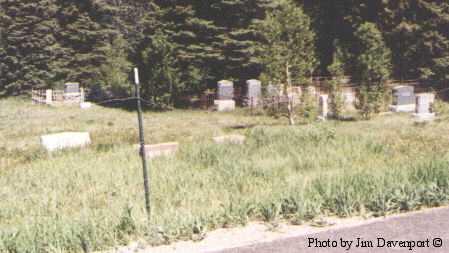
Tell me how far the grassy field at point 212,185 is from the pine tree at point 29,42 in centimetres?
2549

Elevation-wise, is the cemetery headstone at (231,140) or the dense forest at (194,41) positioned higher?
the dense forest at (194,41)

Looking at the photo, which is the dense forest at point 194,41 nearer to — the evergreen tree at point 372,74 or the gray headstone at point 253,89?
the evergreen tree at point 372,74

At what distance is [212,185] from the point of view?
8.66 m

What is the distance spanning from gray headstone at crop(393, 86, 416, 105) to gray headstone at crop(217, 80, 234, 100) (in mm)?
8919

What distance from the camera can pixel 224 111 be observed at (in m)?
26.8

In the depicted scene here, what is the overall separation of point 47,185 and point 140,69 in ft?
64.5

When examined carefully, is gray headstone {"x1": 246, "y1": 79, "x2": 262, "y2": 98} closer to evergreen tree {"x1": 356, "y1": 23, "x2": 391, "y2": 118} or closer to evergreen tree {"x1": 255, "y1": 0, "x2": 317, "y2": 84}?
evergreen tree {"x1": 356, "y1": 23, "x2": 391, "y2": 118}

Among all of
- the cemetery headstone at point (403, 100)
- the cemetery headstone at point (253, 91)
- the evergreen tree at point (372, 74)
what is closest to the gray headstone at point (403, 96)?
the cemetery headstone at point (403, 100)

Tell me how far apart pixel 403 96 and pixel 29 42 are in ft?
96.5

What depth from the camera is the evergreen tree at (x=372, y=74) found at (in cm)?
2236

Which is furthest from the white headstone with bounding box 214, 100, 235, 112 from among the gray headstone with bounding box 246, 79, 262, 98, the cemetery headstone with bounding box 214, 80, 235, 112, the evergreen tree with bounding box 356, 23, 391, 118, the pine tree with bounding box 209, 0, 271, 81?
the evergreen tree with bounding box 356, 23, 391, 118

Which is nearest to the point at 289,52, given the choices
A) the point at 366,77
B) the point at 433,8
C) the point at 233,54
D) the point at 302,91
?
the point at 302,91

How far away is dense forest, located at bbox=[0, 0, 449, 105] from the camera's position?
27.5m

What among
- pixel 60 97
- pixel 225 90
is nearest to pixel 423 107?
pixel 225 90
